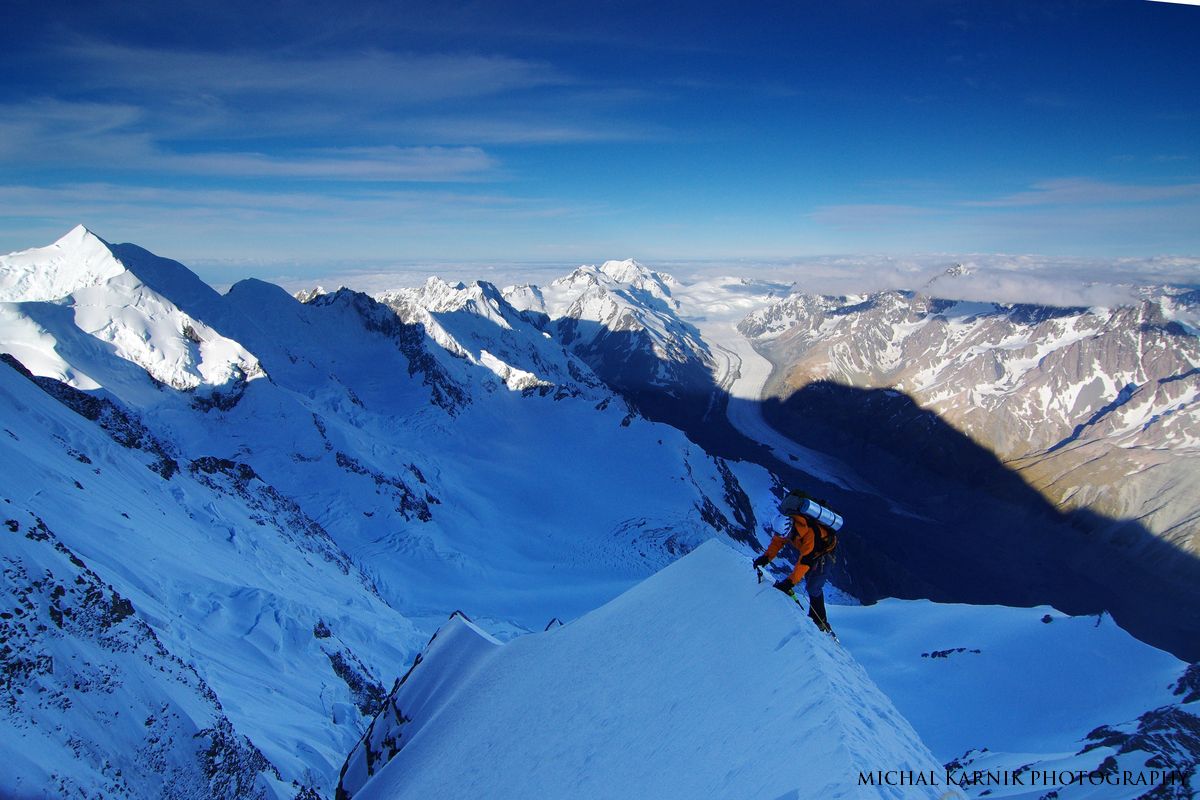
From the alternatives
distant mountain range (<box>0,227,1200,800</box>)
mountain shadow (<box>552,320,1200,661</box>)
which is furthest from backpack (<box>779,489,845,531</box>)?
mountain shadow (<box>552,320,1200,661</box>)

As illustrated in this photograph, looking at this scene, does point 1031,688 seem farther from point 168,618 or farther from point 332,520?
point 332,520

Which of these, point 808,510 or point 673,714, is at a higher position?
point 808,510

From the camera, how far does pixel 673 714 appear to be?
1045 centimetres

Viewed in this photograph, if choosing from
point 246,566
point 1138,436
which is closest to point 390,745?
point 246,566

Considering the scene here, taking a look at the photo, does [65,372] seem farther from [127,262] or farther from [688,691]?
[688,691]

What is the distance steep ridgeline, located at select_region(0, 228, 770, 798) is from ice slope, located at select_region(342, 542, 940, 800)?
24.5 ft

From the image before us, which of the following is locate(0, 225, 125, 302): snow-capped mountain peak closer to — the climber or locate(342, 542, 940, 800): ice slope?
locate(342, 542, 940, 800): ice slope

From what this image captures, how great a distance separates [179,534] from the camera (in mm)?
33750

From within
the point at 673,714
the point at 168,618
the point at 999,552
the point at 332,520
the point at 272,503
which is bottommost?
the point at 999,552

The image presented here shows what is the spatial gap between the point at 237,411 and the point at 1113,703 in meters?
87.5

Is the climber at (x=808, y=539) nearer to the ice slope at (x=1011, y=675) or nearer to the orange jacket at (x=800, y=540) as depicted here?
the orange jacket at (x=800, y=540)

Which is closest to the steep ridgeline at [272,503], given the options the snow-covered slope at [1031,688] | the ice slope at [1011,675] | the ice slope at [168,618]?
the ice slope at [168,618]

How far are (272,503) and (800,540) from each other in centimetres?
5109

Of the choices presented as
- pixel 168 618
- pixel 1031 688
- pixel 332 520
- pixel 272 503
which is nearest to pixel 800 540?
pixel 168 618
